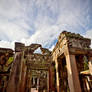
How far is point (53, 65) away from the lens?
29.6 ft

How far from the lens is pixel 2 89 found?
162 inches

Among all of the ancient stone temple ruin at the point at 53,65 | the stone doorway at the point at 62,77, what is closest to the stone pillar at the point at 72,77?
the ancient stone temple ruin at the point at 53,65

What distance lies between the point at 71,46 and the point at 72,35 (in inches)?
46.9

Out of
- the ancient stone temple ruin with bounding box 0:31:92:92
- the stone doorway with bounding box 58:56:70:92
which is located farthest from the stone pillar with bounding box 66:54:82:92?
the stone doorway with bounding box 58:56:70:92

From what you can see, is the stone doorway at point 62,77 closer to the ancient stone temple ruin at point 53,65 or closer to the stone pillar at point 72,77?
the ancient stone temple ruin at point 53,65

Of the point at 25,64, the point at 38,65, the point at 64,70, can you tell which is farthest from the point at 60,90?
the point at 25,64

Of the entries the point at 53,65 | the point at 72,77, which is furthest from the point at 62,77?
the point at 72,77

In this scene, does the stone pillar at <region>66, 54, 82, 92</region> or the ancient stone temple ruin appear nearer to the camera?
the ancient stone temple ruin

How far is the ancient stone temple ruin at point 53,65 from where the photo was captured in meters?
3.97

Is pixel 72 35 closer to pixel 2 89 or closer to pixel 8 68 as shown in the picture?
pixel 8 68

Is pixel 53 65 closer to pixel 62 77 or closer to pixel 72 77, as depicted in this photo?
pixel 62 77

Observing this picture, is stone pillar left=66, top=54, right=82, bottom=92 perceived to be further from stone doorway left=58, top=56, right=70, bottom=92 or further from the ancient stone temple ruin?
stone doorway left=58, top=56, right=70, bottom=92

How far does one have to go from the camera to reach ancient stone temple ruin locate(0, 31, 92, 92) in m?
3.97

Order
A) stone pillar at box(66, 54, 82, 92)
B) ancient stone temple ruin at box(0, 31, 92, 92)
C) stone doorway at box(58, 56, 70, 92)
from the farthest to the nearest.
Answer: stone doorway at box(58, 56, 70, 92)
stone pillar at box(66, 54, 82, 92)
ancient stone temple ruin at box(0, 31, 92, 92)
